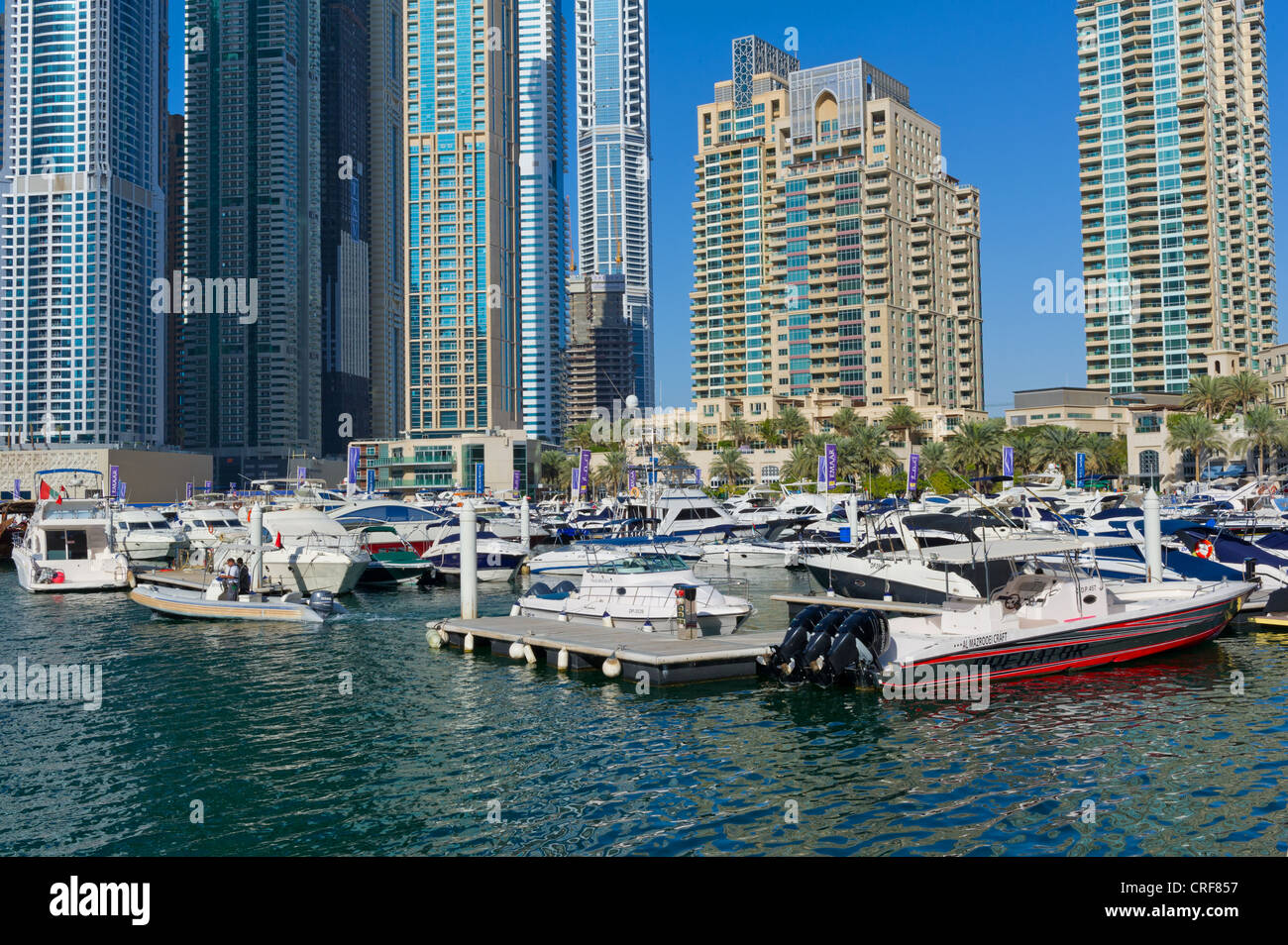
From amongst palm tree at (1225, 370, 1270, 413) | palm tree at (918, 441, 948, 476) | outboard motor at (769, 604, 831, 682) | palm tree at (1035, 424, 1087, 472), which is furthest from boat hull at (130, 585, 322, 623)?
palm tree at (1225, 370, 1270, 413)

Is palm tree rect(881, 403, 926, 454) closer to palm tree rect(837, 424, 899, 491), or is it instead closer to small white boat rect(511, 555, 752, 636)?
palm tree rect(837, 424, 899, 491)

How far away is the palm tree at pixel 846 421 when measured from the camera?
142 meters

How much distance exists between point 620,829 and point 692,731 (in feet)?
20.2

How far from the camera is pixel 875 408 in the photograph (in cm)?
15688

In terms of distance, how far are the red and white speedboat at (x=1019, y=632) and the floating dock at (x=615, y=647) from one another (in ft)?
4.08

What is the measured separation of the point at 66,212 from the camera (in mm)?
181000

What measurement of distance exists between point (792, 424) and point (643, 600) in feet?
361

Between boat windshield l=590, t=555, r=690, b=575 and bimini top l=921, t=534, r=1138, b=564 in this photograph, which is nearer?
bimini top l=921, t=534, r=1138, b=564

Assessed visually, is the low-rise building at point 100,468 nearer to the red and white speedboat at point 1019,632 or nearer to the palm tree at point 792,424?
the palm tree at point 792,424

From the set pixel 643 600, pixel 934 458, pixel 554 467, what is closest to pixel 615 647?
pixel 643 600

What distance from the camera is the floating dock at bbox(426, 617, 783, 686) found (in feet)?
86.6

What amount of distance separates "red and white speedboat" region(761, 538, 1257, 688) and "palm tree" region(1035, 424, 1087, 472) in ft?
276

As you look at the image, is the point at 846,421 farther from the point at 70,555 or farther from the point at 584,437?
the point at 70,555
